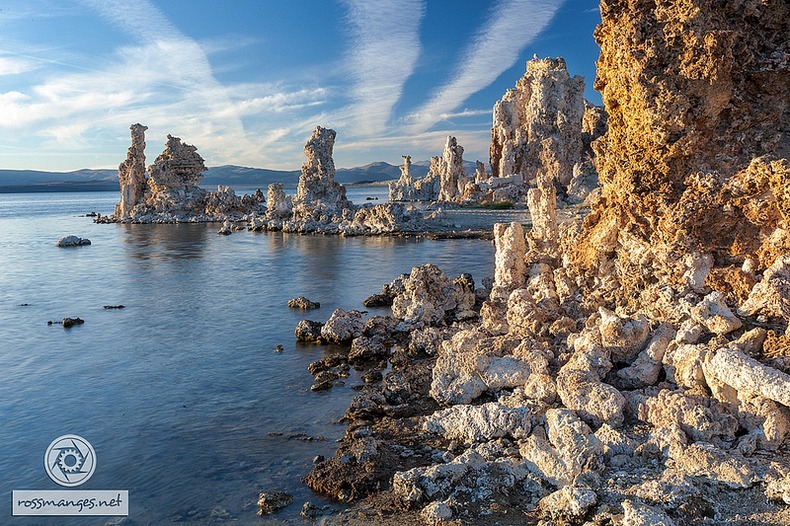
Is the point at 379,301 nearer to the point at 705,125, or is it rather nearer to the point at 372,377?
the point at 372,377

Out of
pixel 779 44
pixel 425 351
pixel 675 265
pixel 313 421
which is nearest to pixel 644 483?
pixel 675 265

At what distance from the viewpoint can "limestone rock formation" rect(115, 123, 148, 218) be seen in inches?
2591

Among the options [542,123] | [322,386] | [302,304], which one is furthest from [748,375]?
[542,123]

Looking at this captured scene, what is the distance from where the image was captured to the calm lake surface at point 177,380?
862 cm

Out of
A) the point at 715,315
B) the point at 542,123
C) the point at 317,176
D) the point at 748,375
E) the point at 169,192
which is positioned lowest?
the point at 748,375

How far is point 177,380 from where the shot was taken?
43.1ft

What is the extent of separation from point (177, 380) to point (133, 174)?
60.9 metres

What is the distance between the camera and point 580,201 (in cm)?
5453

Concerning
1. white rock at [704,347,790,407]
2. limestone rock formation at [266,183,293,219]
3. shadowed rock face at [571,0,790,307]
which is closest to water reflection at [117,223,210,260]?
limestone rock formation at [266,183,293,219]

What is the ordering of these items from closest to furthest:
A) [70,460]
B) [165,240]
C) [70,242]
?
[70,460] < [70,242] < [165,240]

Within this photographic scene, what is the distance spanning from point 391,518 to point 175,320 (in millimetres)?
14125

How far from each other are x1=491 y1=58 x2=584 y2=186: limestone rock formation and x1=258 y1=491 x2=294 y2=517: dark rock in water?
5781cm

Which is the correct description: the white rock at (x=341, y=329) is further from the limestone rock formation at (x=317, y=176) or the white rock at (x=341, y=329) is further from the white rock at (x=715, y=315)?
the limestone rock formation at (x=317, y=176)

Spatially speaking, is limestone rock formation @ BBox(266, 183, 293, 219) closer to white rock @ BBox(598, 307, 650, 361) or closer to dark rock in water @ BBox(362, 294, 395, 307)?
dark rock in water @ BBox(362, 294, 395, 307)
